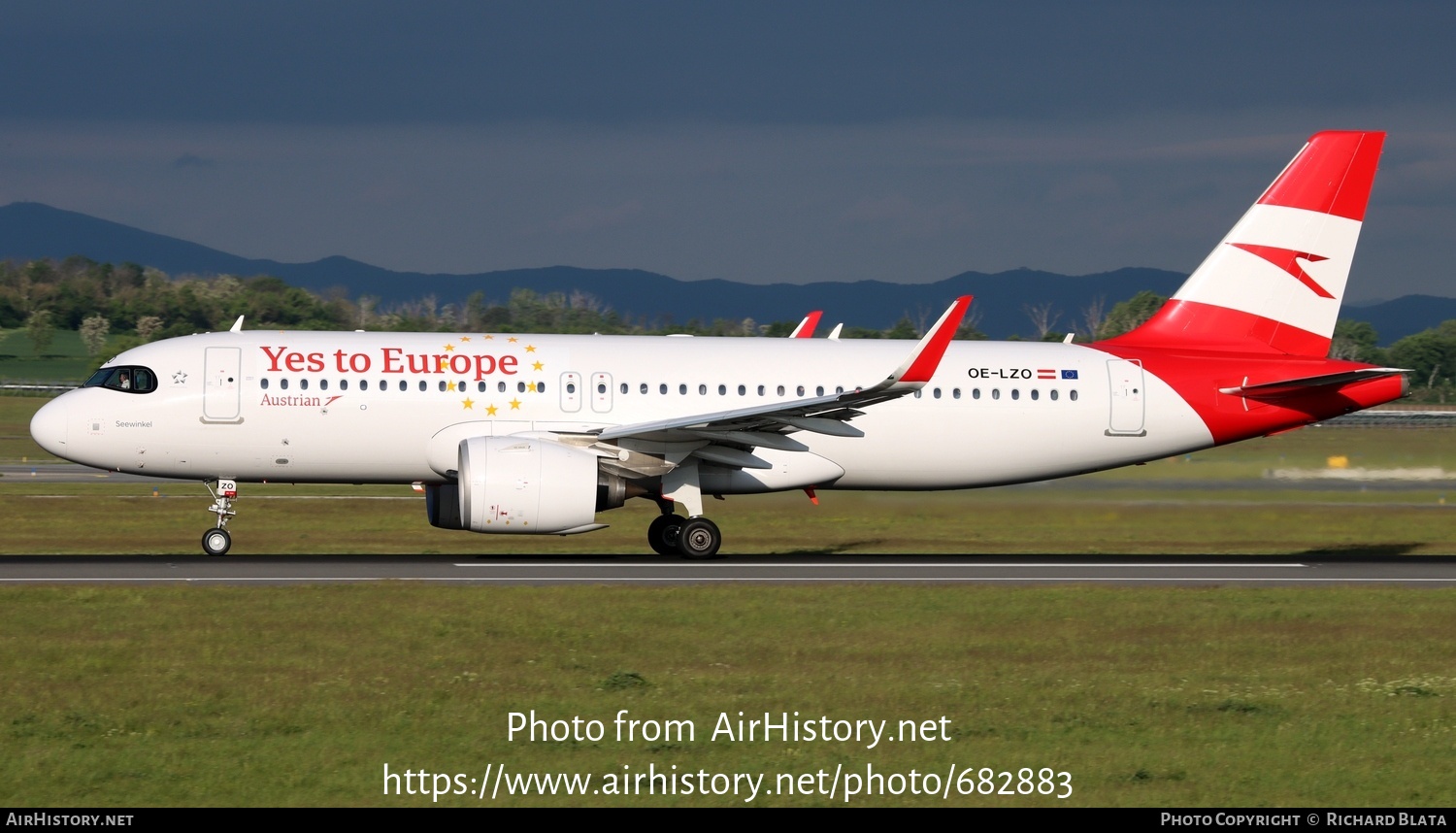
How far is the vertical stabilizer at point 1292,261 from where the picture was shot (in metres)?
28.3

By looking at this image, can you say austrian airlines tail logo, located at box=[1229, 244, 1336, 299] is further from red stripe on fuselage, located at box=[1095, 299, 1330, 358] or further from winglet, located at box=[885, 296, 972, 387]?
winglet, located at box=[885, 296, 972, 387]

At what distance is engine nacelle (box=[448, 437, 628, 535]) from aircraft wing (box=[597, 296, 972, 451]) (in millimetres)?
1168

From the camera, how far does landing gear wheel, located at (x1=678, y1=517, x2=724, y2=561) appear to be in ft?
83.1

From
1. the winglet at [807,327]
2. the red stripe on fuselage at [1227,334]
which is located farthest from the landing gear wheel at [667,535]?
the red stripe on fuselage at [1227,334]

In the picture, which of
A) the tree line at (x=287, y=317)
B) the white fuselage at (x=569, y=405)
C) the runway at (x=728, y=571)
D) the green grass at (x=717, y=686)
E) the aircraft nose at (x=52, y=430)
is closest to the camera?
the green grass at (x=717, y=686)

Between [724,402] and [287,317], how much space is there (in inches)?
2874

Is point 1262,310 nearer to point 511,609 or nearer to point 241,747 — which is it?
point 511,609

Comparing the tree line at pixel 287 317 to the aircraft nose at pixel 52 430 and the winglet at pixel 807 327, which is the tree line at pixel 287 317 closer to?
the winglet at pixel 807 327

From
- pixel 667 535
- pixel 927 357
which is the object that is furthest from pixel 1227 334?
pixel 667 535

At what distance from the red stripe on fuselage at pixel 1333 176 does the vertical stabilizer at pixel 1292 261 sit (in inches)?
0.7

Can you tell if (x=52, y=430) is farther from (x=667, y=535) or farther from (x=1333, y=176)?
(x=1333, y=176)

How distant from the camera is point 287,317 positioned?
9419 centimetres

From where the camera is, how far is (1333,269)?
28484 millimetres

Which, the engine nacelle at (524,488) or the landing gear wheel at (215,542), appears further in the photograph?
the landing gear wheel at (215,542)
